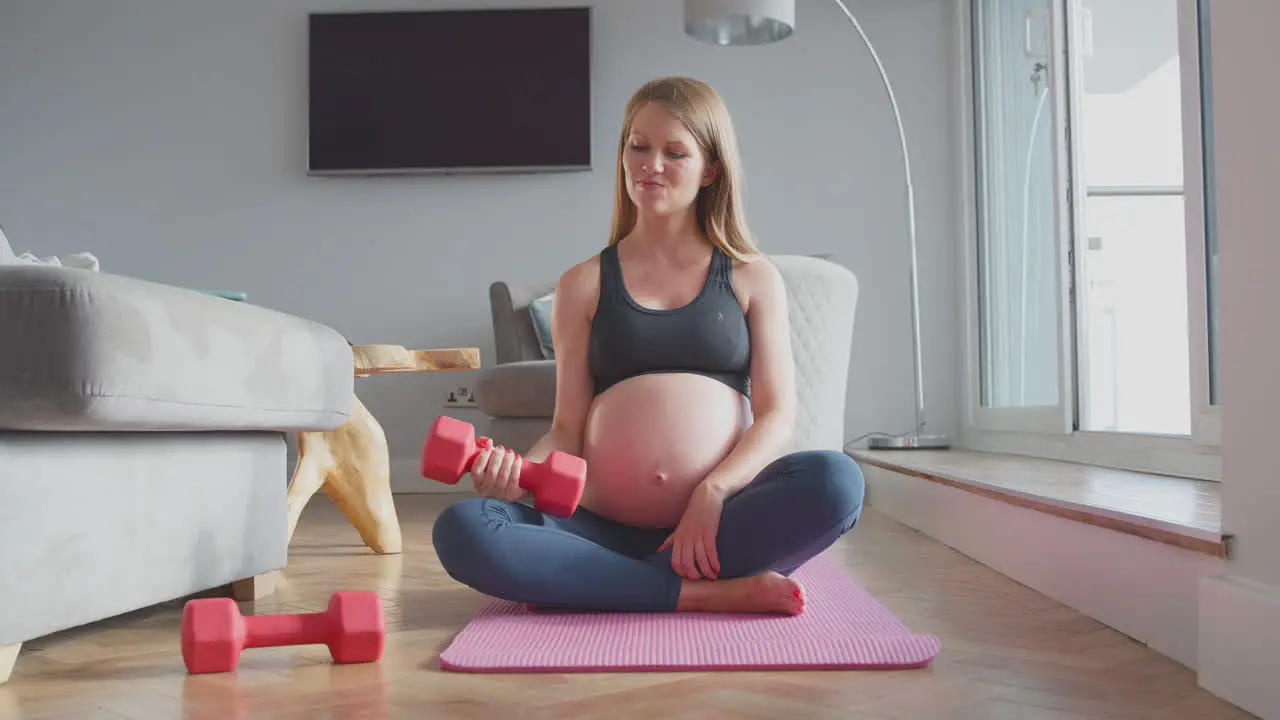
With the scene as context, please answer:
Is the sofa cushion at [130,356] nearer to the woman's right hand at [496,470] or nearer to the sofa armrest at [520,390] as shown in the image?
the woman's right hand at [496,470]

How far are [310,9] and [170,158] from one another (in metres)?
0.88

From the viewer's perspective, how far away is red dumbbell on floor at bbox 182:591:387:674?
1336mm

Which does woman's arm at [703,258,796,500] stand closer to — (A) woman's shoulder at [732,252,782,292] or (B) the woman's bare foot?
(A) woman's shoulder at [732,252,782,292]

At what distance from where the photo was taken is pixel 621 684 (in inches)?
49.7

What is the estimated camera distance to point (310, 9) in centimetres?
491

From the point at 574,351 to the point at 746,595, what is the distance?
482 millimetres

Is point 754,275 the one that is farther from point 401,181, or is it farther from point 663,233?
point 401,181

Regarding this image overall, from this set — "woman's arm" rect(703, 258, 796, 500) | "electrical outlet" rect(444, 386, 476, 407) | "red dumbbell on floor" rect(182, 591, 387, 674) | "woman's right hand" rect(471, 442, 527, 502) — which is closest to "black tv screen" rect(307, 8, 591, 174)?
"electrical outlet" rect(444, 386, 476, 407)

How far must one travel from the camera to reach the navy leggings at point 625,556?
1601 mm

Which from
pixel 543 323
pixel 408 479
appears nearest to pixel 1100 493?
pixel 543 323

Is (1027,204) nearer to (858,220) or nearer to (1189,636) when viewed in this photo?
(858,220)

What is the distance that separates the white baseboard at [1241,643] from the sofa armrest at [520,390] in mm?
2627

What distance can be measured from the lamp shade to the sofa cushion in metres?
2.42

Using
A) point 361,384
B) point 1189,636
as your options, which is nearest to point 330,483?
point 1189,636
